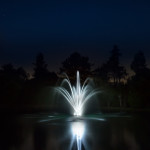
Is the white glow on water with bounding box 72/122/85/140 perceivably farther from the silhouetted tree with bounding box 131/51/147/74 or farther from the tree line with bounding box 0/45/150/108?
the silhouetted tree with bounding box 131/51/147/74

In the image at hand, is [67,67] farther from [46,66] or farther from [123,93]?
[123,93]

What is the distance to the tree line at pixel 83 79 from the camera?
37725mm

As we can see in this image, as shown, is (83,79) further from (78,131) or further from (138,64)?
(78,131)

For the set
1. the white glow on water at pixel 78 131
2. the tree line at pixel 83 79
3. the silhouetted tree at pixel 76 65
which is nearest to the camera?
the white glow on water at pixel 78 131

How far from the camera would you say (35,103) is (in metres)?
50.9

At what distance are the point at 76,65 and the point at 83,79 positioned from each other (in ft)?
16.3

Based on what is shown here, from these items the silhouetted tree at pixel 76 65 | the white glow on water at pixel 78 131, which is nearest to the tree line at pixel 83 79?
the silhouetted tree at pixel 76 65

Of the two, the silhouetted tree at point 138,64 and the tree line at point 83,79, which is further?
the silhouetted tree at point 138,64

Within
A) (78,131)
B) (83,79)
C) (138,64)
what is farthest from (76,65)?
(78,131)

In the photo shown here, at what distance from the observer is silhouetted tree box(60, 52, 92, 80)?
59031 mm

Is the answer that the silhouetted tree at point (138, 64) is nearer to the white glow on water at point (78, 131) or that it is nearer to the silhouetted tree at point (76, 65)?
the silhouetted tree at point (76, 65)

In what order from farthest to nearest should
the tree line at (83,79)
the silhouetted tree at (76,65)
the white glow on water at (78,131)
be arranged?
the silhouetted tree at (76,65) < the tree line at (83,79) < the white glow on water at (78,131)

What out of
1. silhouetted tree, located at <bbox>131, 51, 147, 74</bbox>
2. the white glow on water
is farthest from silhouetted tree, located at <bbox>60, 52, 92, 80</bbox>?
the white glow on water

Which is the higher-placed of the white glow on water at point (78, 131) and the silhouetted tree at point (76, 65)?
the silhouetted tree at point (76, 65)
